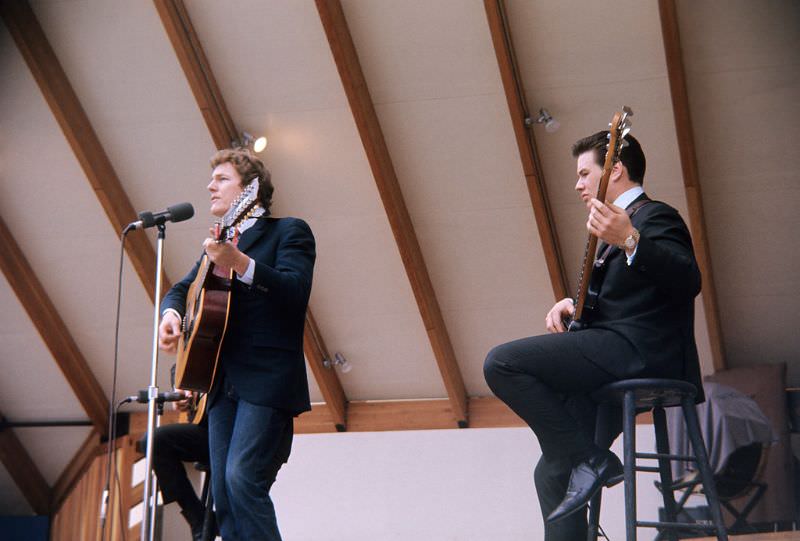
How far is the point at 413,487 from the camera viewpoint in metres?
6.86

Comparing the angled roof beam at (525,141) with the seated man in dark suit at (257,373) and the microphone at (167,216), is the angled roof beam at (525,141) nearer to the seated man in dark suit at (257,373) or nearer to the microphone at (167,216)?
the microphone at (167,216)

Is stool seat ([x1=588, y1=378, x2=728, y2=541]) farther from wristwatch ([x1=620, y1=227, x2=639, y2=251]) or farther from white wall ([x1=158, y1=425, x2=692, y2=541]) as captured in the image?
white wall ([x1=158, y1=425, x2=692, y2=541])

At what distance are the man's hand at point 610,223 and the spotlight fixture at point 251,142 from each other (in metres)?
3.93

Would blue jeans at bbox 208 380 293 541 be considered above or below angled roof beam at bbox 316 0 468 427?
below

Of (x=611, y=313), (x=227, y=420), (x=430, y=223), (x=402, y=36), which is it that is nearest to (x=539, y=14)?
(x=402, y=36)

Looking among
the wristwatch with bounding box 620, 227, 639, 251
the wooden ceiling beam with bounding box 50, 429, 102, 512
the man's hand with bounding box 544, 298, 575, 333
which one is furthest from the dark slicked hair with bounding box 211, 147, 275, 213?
the wooden ceiling beam with bounding box 50, 429, 102, 512

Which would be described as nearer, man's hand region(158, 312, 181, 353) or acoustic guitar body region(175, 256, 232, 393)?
acoustic guitar body region(175, 256, 232, 393)

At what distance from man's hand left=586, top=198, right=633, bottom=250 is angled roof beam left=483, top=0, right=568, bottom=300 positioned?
118 inches

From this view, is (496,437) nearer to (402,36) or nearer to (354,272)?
(354,272)

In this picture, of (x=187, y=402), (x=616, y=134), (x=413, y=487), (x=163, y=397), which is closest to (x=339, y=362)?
(x=413, y=487)

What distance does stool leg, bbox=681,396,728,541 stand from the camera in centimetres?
254

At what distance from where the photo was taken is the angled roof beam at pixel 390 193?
18.2ft

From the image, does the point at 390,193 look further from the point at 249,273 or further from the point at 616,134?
the point at 616,134

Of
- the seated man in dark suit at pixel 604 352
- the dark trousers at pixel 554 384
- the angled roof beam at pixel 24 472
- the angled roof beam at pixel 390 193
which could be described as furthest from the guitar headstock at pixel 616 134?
the angled roof beam at pixel 24 472
